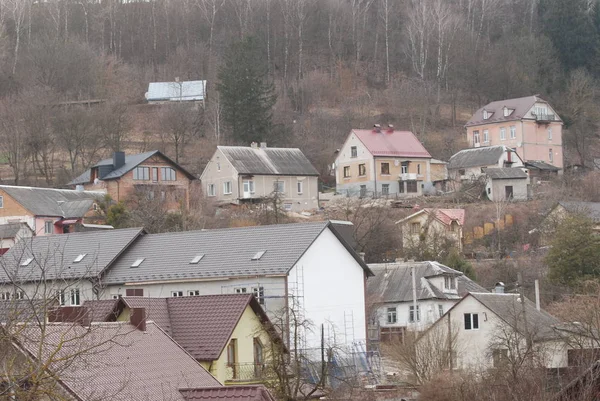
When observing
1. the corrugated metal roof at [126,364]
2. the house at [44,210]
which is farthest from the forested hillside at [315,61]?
the corrugated metal roof at [126,364]

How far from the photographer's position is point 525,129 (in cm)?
8675

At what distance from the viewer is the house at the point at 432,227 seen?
63.4m

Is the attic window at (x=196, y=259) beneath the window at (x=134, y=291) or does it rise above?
above

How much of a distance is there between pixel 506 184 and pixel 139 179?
77.6 ft

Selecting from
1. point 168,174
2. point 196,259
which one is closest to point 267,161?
point 168,174

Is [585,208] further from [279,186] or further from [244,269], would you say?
[244,269]

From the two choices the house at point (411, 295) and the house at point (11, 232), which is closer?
the house at point (411, 295)

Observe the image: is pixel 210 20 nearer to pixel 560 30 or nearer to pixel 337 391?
pixel 560 30

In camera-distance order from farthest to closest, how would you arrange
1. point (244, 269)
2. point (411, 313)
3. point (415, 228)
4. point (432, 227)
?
point (415, 228) → point (432, 227) → point (411, 313) → point (244, 269)

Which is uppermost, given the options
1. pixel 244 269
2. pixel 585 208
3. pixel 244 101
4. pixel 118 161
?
pixel 244 101

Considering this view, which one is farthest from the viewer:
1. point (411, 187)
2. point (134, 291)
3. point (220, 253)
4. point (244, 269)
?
point (411, 187)

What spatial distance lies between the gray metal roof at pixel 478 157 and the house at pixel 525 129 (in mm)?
4169

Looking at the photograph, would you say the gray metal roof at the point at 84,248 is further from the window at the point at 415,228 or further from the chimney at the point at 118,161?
the window at the point at 415,228

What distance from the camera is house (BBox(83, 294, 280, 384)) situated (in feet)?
91.5
